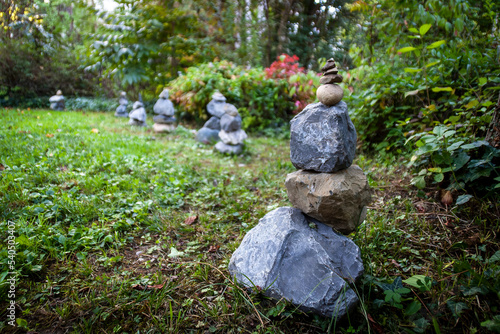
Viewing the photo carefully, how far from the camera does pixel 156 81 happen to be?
971cm

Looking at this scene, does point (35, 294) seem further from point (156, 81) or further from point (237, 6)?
point (237, 6)

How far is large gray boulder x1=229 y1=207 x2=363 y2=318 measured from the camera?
5.00 feet

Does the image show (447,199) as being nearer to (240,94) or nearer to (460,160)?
(460,160)

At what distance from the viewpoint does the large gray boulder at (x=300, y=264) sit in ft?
5.00

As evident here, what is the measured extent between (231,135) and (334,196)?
3.76m

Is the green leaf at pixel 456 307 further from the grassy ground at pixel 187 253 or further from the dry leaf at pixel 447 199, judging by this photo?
the dry leaf at pixel 447 199

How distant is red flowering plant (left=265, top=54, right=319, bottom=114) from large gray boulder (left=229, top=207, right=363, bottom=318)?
506cm

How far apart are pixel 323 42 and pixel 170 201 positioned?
1294 centimetres

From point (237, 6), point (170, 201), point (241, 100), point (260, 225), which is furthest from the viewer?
point (237, 6)

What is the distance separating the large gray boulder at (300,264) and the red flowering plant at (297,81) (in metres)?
5.06

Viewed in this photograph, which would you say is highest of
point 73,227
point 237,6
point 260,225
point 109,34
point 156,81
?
point 237,6

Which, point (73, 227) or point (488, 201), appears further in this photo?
point (73, 227)

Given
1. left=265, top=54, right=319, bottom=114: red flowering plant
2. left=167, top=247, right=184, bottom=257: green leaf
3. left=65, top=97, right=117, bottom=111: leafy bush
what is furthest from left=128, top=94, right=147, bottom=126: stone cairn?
left=167, top=247, right=184, bottom=257: green leaf

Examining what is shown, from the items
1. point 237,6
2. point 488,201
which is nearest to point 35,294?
point 488,201
